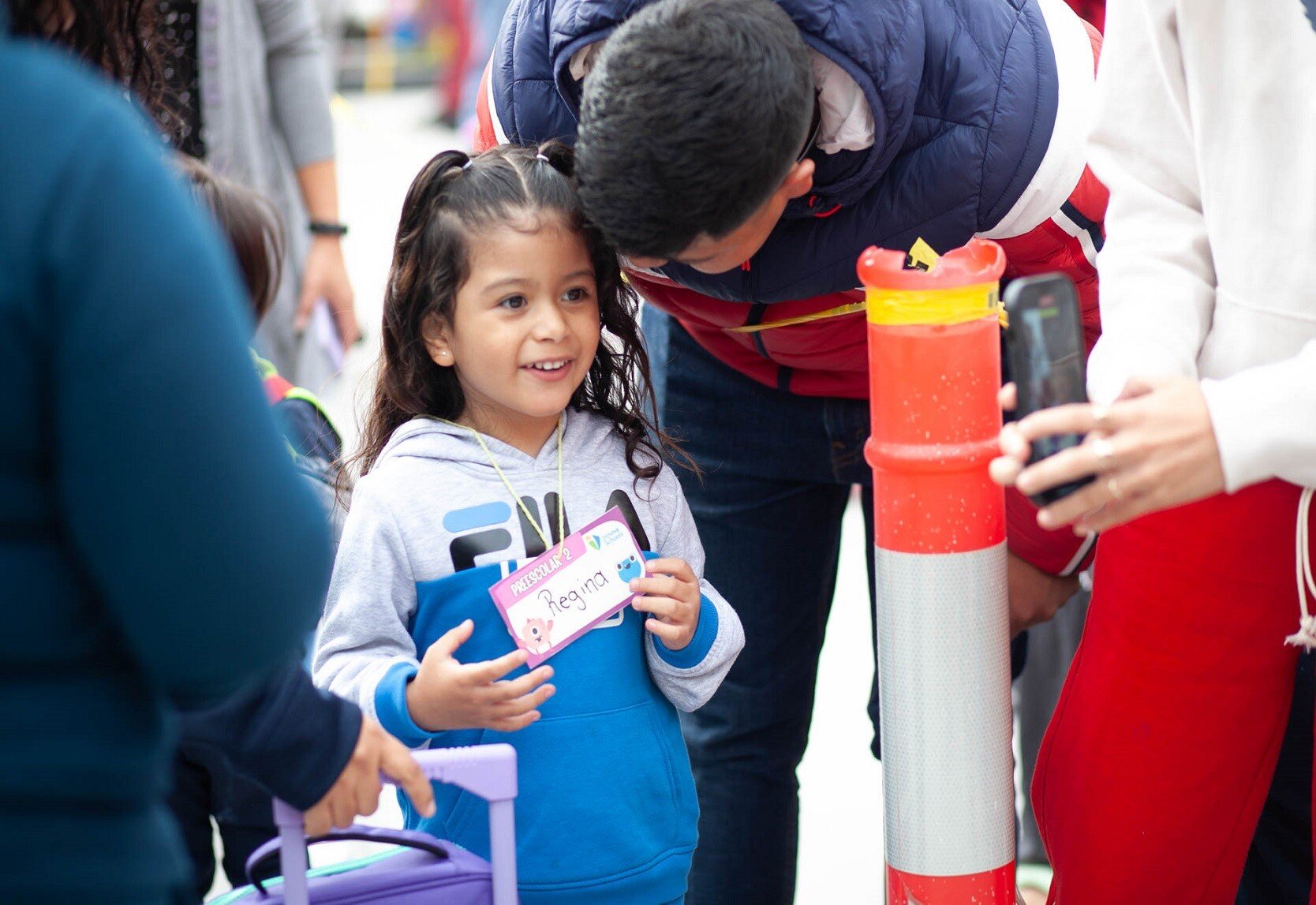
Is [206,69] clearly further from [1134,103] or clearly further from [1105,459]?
[1105,459]

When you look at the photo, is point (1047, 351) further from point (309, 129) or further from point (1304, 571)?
point (309, 129)

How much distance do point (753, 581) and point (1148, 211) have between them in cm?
83

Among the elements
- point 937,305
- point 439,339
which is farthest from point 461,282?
point 937,305

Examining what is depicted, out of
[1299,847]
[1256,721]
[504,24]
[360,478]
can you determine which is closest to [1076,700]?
[1256,721]

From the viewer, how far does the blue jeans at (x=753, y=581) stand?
1988 mm

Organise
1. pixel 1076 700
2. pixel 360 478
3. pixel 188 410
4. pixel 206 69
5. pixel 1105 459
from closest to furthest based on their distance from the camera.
Answer: pixel 188 410
pixel 1105 459
pixel 1076 700
pixel 360 478
pixel 206 69

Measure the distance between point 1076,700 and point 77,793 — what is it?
100cm

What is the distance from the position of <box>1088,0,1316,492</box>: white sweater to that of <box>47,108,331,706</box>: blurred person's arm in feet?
2.51

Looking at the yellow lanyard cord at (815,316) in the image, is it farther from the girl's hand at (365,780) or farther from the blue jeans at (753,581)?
the girl's hand at (365,780)

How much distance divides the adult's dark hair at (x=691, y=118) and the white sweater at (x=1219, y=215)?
32 centimetres

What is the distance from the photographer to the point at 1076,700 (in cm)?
150

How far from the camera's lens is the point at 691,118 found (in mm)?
1328

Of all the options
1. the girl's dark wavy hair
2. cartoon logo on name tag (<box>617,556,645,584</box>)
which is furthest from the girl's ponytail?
cartoon logo on name tag (<box>617,556,645,584</box>)

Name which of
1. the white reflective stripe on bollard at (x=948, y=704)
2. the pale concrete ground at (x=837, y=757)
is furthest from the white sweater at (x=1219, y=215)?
the pale concrete ground at (x=837, y=757)
